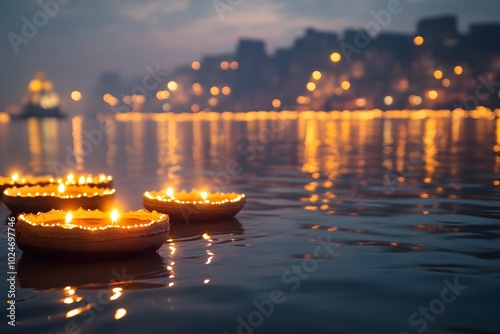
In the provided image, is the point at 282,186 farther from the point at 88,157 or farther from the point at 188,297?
the point at 88,157

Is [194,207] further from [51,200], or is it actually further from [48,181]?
[48,181]

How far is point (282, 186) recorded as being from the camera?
22188 millimetres

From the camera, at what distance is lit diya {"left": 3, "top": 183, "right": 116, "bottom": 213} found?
14.8 metres

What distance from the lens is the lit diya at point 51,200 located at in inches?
581

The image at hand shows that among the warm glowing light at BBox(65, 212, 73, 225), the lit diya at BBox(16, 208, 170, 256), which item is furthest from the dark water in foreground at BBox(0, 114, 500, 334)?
the warm glowing light at BBox(65, 212, 73, 225)

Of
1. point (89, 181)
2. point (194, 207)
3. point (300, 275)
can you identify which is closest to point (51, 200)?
point (194, 207)

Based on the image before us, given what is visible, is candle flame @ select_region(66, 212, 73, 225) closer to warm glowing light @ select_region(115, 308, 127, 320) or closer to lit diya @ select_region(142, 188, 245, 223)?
lit diya @ select_region(142, 188, 245, 223)

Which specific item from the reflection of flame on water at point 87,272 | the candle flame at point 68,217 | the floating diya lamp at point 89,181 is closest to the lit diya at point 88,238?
the candle flame at point 68,217

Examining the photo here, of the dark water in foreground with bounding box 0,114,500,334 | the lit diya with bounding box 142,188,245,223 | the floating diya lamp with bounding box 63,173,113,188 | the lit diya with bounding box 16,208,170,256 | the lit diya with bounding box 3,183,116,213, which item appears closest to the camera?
the dark water in foreground with bounding box 0,114,500,334

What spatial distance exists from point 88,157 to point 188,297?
111 ft

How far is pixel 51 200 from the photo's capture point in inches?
578

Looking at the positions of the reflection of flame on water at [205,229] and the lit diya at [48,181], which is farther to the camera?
the lit diya at [48,181]

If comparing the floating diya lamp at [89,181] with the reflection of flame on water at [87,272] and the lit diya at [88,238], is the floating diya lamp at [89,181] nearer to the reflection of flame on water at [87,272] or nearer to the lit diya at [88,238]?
the lit diya at [88,238]

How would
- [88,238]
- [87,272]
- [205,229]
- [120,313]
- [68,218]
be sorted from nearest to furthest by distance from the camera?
[120,313]
[87,272]
[88,238]
[68,218]
[205,229]
